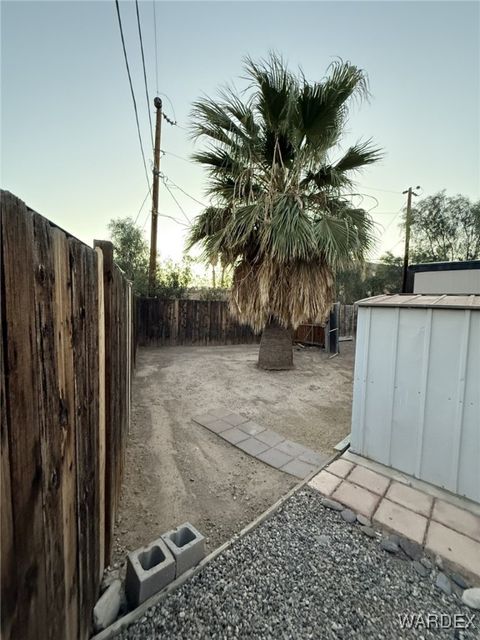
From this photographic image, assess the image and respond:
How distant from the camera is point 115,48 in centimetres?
419

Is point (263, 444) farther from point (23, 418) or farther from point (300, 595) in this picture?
point (23, 418)

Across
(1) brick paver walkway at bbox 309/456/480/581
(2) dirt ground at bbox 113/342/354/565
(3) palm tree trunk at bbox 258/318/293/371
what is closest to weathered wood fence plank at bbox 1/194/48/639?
(2) dirt ground at bbox 113/342/354/565

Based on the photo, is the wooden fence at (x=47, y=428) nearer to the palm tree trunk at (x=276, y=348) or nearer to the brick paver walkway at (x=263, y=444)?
the brick paver walkway at (x=263, y=444)

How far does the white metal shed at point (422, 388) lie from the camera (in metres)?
1.86

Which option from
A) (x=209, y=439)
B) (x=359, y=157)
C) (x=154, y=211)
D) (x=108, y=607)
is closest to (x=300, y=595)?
(x=108, y=607)

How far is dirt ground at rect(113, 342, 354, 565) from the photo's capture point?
170 cm

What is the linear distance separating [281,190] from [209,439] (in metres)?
4.03

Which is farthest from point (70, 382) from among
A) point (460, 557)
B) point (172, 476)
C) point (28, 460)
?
point (460, 557)

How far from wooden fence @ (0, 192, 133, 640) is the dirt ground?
65 cm

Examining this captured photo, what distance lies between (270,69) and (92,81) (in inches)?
111

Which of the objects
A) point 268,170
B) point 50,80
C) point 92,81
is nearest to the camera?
point 50,80

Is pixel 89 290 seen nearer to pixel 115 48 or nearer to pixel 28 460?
pixel 28 460

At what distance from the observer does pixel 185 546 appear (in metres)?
1.29

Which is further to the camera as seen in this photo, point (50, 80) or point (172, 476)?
point (50, 80)
